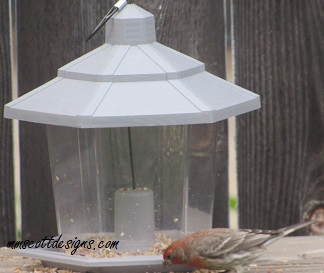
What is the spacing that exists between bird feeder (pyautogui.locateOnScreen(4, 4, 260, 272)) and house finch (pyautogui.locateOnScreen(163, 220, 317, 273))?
135mm

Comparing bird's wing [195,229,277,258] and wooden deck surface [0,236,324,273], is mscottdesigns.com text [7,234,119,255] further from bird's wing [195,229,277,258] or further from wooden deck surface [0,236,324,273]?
bird's wing [195,229,277,258]

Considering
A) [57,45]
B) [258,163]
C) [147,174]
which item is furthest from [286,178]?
[57,45]

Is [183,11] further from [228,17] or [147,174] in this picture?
[147,174]

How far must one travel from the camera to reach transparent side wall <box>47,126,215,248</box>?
11.8ft

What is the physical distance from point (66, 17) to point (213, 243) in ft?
3.76

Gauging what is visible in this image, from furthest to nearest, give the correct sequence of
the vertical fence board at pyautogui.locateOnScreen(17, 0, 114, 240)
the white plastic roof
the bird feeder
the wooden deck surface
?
1. the vertical fence board at pyautogui.locateOnScreen(17, 0, 114, 240)
2. the wooden deck surface
3. the bird feeder
4. the white plastic roof

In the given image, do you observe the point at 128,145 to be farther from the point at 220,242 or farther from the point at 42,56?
the point at 42,56

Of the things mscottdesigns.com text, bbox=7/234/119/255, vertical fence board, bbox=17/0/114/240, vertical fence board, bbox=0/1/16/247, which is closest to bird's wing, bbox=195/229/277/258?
mscottdesigns.com text, bbox=7/234/119/255

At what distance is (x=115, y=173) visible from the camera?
363 cm

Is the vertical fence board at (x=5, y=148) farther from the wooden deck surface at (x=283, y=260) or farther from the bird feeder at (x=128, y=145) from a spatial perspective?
the bird feeder at (x=128, y=145)

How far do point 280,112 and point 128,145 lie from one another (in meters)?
0.88

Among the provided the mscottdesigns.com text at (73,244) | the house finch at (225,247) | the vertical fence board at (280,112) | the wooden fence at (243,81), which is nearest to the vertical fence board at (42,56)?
the wooden fence at (243,81)

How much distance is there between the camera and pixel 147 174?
143 inches

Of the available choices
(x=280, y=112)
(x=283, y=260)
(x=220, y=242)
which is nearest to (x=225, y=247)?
(x=220, y=242)
